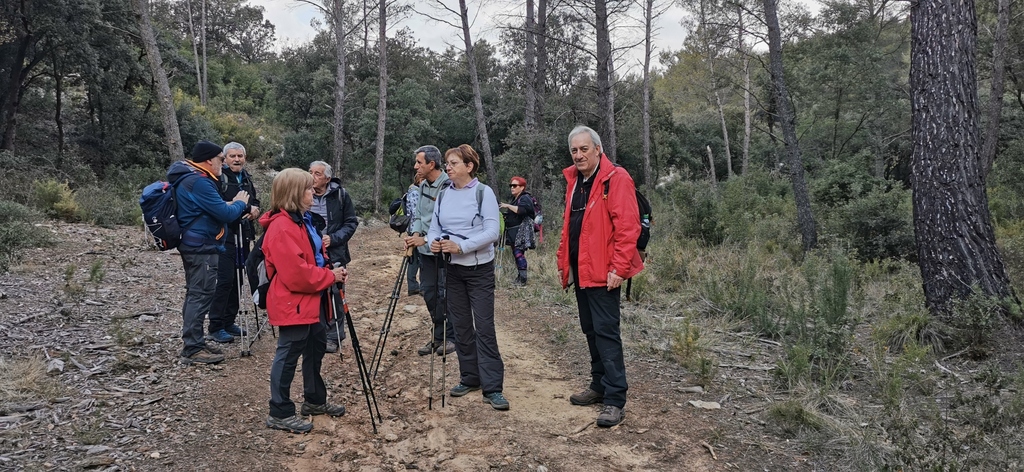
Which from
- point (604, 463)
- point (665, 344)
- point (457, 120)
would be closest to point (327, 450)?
point (604, 463)

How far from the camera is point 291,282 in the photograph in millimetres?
3920

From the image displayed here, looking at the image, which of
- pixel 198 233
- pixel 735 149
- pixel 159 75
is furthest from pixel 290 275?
pixel 735 149

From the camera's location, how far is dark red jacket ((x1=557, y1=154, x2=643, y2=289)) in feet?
13.1

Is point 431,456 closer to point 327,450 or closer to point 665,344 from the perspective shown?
point 327,450

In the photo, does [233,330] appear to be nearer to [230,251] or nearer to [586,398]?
[230,251]

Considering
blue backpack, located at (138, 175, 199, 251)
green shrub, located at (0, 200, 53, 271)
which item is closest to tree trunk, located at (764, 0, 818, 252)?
blue backpack, located at (138, 175, 199, 251)

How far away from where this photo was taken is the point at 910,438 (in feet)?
11.3

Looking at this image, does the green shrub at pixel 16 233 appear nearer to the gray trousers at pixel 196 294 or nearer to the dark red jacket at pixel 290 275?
the gray trousers at pixel 196 294

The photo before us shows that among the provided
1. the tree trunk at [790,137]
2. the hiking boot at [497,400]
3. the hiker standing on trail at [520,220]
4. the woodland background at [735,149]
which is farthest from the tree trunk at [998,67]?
the hiking boot at [497,400]

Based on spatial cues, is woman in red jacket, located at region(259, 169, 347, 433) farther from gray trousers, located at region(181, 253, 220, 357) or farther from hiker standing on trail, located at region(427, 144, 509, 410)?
gray trousers, located at region(181, 253, 220, 357)

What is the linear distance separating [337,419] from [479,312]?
51.5 inches

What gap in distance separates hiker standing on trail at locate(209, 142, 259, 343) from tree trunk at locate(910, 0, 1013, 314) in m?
6.65

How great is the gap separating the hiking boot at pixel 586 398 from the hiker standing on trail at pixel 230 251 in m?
3.47

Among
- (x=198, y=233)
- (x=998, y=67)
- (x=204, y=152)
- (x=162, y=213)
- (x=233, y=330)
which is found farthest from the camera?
(x=998, y=67)
